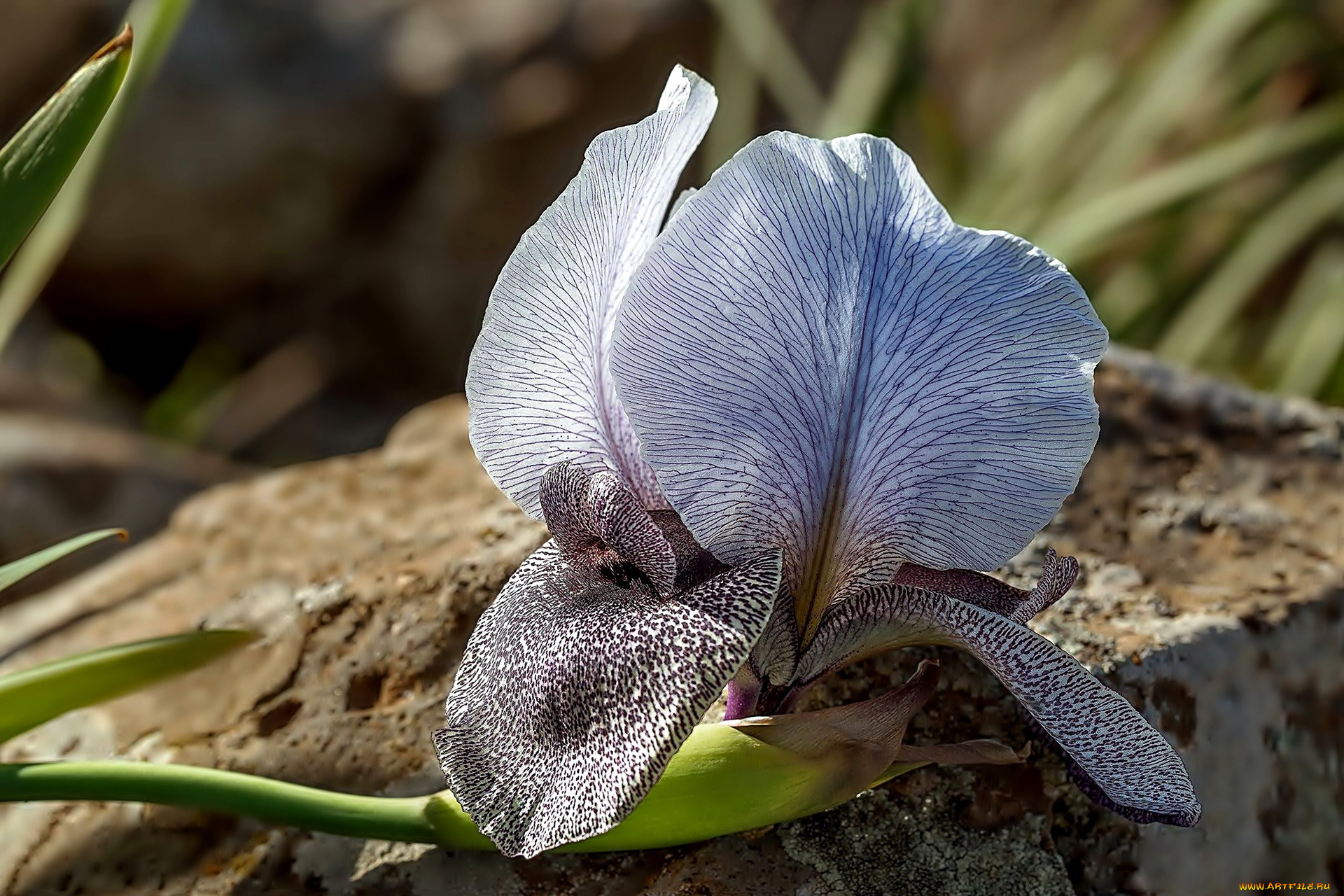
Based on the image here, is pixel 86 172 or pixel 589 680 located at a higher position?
pixel 86 172

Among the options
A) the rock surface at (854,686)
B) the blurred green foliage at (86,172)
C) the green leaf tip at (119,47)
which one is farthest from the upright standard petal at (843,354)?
the blurred green foliage at (86,172)

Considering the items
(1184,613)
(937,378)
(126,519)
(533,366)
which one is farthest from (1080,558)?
(126,519)

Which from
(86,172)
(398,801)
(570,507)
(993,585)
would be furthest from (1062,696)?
(86,172)

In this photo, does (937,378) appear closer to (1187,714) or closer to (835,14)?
(1187,714)

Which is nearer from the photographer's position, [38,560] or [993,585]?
[993,585]

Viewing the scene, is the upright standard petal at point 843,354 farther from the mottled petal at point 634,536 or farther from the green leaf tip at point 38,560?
the green leaf tip at point 38,560

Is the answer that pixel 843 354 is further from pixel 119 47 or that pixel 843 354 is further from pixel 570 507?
pixel 119 47
